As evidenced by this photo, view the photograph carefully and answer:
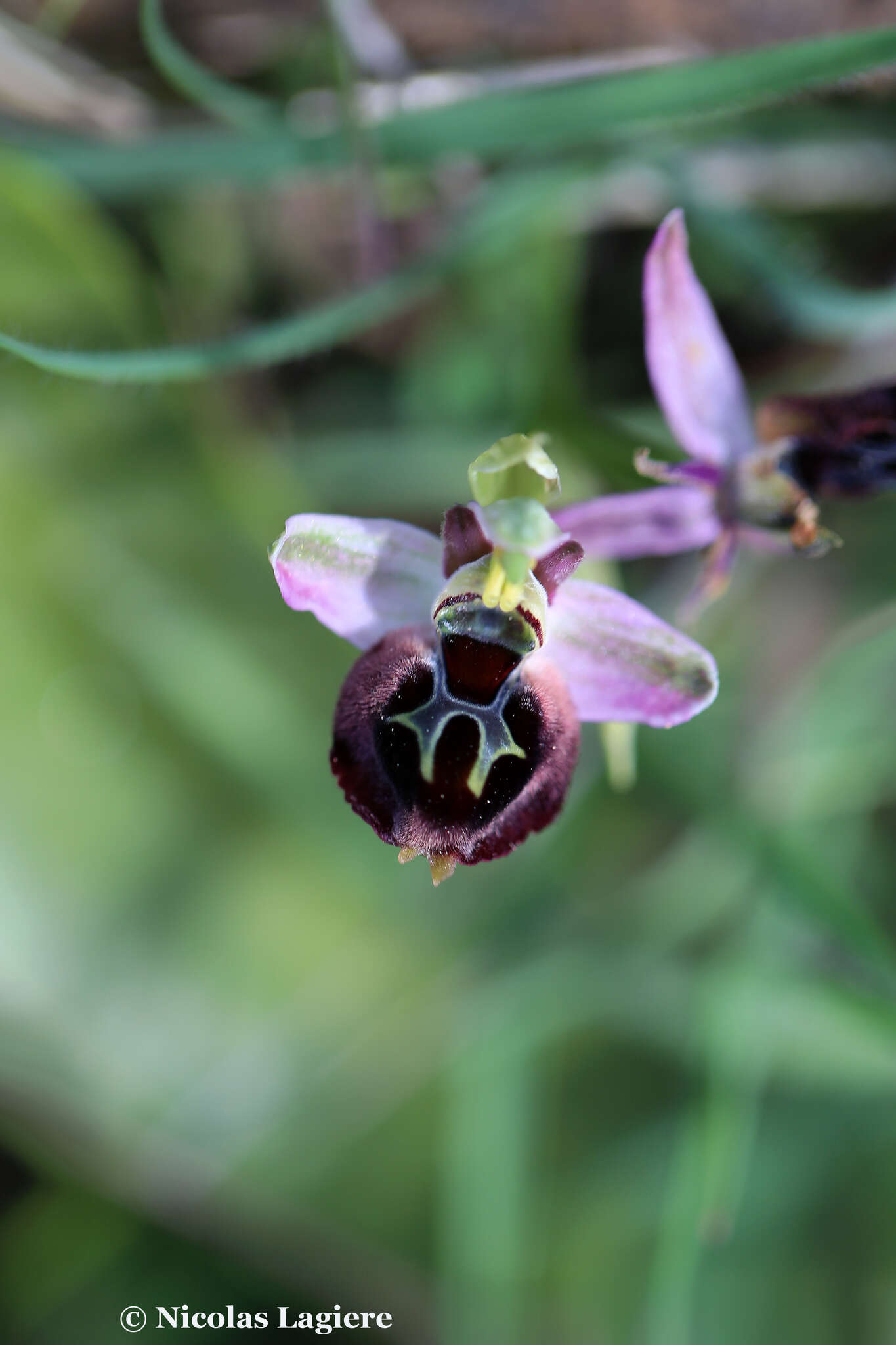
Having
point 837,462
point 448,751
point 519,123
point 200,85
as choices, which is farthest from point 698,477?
point 200,85

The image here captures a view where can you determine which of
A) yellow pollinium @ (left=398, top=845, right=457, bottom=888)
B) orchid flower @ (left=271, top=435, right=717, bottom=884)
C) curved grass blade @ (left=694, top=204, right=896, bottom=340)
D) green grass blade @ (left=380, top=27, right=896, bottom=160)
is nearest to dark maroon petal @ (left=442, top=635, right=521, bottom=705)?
orchid flower @ (left=271, top=435, right=717, bottom=884)

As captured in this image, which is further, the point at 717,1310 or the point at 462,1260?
the point at 717,1310

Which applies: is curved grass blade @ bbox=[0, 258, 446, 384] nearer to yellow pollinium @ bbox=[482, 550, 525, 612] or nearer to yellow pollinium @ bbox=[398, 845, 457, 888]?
yellow pollinium @ bbox=[482, 550, 525, 612]

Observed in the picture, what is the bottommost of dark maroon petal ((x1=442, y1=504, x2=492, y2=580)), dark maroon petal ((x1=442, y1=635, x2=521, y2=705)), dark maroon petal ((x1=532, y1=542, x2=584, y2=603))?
dark maroon petal ((x1=442, y1=635, x2=521, y2=705))

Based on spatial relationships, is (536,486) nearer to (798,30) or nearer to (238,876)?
(238,876)

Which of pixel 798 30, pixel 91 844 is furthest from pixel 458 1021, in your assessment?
pixel 798 30
